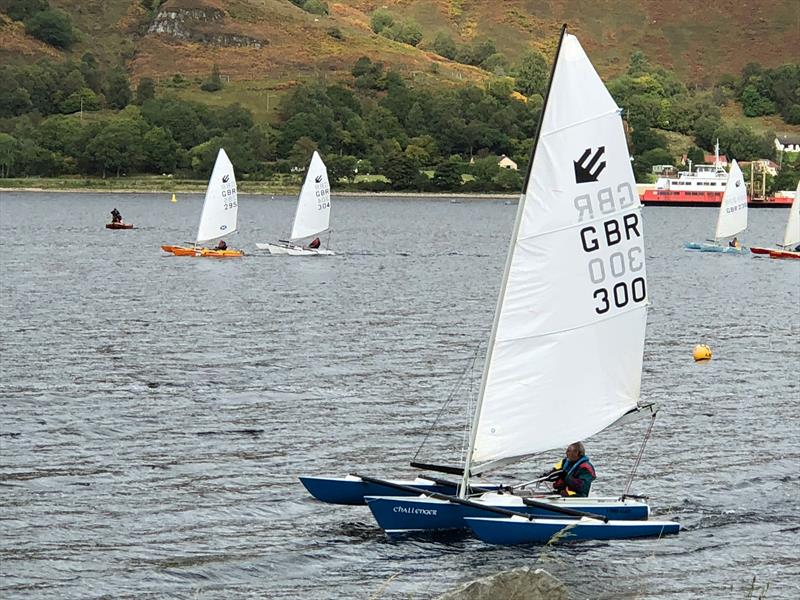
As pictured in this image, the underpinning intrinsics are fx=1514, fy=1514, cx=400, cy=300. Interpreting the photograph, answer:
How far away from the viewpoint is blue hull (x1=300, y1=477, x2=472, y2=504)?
30.7 m

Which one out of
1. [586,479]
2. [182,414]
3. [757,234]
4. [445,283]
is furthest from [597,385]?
[757,234]

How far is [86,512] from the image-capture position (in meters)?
32.8

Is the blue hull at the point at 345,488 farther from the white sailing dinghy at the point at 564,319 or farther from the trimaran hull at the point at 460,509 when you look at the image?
the trimaran hull at the point at 460,509

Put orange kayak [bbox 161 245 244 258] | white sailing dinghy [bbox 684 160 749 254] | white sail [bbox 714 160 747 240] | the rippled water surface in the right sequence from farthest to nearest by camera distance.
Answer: white sailing dinghy [bbox 684 160 749 254] < white sail [bbox 714 160 747 240] < orange kayak [bbox 161 245 244 258] < the rippled water surface

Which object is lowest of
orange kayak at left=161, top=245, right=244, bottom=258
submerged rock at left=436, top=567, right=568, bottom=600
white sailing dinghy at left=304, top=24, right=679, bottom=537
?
orange kayak at left=161, top=245, right=244, bottom=258

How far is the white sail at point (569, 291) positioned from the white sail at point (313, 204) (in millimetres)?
74013

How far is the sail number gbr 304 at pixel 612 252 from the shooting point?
28.7m

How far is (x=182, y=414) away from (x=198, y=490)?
999cm

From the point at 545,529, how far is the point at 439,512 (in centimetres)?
207

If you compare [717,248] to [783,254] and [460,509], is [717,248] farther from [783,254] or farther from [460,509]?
[460,509]

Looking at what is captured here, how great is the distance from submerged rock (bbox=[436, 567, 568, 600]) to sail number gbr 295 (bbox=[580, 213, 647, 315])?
32.6 feet

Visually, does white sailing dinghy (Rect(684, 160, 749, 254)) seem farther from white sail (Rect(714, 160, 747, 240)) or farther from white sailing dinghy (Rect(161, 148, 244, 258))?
white sailing dinghy (Rect(161, 148, 244, 258))

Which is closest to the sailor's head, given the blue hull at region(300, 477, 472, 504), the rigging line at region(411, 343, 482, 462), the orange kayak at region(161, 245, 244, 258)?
the blue hull at region(300, 477, 472, 504)

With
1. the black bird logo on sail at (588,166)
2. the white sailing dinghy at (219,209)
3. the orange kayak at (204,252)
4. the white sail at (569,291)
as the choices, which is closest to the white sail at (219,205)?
the white sailing dinghy at (219,209)
